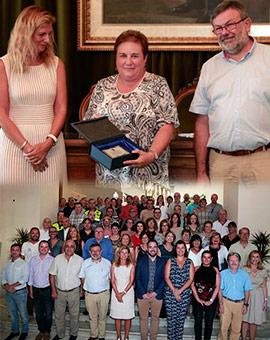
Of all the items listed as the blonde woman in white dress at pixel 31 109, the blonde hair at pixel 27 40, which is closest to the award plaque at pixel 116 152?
the blonde woman in white dress at pixel 31 109

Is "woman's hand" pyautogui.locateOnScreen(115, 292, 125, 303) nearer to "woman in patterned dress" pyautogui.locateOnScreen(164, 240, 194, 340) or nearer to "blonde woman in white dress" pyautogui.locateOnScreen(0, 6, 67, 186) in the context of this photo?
"woman in patterned dress" pyautogui.locateOnScreen(164, 240, 194, 340)

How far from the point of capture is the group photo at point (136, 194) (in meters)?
2.09

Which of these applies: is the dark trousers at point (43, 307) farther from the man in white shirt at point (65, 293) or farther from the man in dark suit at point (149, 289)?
the man in dark suit at point (149, 289)

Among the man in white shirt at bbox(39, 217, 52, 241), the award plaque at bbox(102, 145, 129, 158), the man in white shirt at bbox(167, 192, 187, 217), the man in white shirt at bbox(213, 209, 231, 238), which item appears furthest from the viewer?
the man in white shirt at bbox(39, 217, 52, 241)

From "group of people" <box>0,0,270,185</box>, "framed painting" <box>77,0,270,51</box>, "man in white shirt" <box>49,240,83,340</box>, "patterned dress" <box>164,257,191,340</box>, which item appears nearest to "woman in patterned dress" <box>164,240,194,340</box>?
"patterned dress" <box>164,257,191,340</box>

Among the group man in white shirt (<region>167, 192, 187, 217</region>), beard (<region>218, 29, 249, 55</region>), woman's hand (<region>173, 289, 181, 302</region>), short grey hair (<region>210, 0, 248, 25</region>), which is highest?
short grey hair (<region>210, 0, 248, 25</region>)

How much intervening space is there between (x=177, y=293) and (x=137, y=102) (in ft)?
5.37

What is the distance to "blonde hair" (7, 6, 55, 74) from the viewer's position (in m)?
2.07

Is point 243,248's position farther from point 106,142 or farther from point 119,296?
point 106,142

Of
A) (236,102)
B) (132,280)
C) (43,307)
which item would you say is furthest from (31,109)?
(43,307)

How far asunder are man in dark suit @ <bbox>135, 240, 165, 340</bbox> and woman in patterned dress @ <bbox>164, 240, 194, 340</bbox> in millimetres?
49

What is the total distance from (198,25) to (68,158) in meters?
2.44

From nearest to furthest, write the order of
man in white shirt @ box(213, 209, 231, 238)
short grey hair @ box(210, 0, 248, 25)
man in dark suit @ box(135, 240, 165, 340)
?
1. short grey hair @ box(210, 0, 248, 25)
2. man in white shirt @ box(213, 209, 231, 238)
3. man in dark suit @ box(135, 240, 165, 340)

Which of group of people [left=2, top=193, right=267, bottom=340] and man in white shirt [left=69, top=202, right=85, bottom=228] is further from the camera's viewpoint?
group of people [left=2, top=193, right=267, bottom=340]
